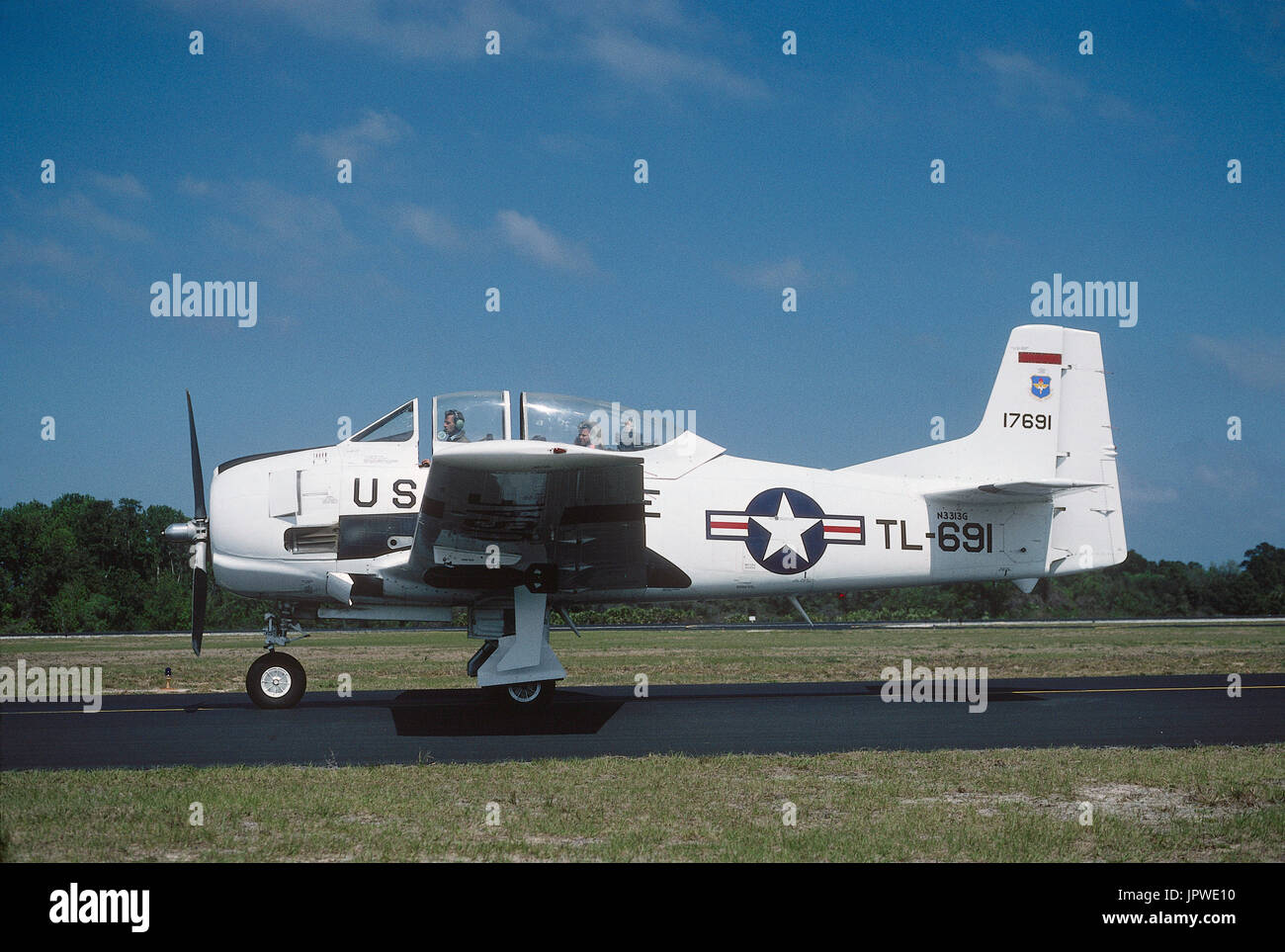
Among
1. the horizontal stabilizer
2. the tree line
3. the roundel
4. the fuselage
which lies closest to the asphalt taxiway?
the fuselage

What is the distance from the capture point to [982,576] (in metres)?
13.6

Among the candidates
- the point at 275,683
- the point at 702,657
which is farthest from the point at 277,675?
the point at 702,657

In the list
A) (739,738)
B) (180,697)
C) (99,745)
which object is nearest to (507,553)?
(739,738)

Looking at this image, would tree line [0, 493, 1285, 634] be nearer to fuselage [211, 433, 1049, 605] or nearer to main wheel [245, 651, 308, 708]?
fuselage [211, 433, 1049, 605]

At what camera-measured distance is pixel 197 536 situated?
39.2 feet

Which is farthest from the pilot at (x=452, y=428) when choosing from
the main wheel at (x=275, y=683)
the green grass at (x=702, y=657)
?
the green grass at (x=702, y=657)

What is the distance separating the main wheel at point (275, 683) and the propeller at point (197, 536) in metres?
0.86

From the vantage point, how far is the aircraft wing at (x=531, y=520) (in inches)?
357

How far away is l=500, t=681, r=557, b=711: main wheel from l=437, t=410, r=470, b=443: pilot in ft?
10.3

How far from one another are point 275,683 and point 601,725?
419cm

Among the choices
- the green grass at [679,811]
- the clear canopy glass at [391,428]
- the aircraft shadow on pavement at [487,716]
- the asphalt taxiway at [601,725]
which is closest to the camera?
the green grass at [679,811]

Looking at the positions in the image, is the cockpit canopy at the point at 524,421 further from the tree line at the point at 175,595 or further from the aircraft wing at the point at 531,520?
the tree line at the point at 175,595
